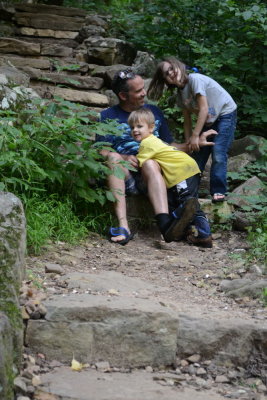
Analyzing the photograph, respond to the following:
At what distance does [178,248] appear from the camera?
4324 millimetres

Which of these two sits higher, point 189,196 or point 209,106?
point 209,106

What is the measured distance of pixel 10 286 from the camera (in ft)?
7.71

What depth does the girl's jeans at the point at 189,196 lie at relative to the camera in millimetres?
4371

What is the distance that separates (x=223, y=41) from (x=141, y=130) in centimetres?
326

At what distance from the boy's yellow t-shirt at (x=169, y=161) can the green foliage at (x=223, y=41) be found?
201 centimetres

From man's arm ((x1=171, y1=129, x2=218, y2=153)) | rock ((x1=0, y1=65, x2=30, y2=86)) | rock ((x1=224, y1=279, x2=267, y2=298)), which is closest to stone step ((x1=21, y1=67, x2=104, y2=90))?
rock ((x1=0, y1=65, x2=30, y2=86))

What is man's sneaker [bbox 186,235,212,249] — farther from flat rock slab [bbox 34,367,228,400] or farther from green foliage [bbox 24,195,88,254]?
flat rock slab [bbox 34,367,228,400]

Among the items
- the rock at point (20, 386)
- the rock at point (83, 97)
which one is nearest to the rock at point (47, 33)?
the rock at point (83, 97)

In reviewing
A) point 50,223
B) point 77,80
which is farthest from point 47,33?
point 50,223

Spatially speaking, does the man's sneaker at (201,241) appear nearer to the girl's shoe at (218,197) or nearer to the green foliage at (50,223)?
the girl's shoe at (218,197)

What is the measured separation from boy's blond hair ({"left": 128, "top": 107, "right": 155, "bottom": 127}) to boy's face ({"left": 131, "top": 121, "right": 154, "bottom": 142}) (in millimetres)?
19

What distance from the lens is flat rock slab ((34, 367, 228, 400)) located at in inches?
81.9

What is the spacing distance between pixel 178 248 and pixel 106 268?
92 cm

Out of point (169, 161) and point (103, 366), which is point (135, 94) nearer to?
point (169, 161)
